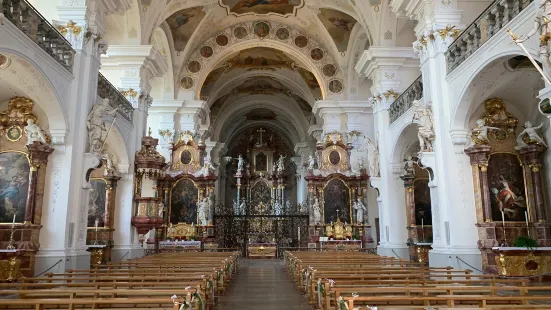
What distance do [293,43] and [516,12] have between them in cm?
1370

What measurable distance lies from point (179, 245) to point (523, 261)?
42.2 feet

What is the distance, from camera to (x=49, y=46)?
27.7 ft

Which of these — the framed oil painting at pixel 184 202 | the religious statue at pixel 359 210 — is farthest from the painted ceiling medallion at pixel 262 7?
the religious statue at pixel 359 210

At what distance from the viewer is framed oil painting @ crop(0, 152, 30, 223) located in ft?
29.0

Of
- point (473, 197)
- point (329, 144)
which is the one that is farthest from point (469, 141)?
point (329, 144)

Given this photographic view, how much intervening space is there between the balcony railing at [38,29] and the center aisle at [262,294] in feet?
18.7

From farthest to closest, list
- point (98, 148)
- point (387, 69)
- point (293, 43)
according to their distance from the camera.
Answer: point (293, 43)
point (387, 69)
point (98, 148)

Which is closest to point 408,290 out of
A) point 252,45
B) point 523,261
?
point 523,261

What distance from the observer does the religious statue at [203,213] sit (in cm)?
1917

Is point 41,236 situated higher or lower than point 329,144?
lower

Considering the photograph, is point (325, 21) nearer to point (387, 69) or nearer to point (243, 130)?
point (387, 69)

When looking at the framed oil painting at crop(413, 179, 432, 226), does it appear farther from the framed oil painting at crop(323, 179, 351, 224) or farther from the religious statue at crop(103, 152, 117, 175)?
the religious statue at crop(103, 152, 117, 175)

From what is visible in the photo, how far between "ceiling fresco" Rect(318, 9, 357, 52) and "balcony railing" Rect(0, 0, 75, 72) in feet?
36.9

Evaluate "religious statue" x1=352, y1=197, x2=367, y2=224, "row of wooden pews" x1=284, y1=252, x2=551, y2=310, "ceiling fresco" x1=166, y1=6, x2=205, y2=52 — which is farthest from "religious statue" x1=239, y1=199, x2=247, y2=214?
"row of wooden pews" x1=284, y1=252, x2=551, y2=310
